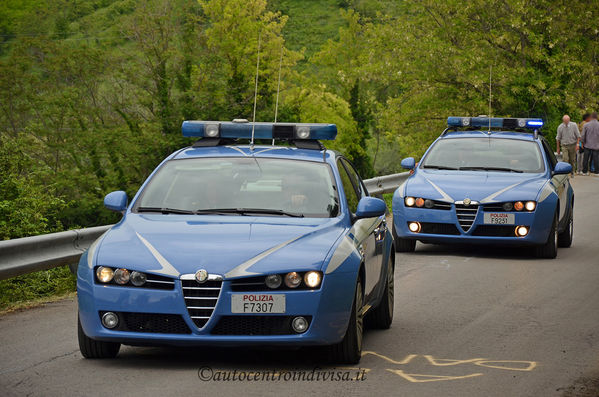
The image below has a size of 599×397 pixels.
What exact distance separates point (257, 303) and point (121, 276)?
0.83 metres

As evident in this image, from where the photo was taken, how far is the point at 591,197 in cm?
2458

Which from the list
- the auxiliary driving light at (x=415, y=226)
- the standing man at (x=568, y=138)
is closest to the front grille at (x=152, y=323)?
the auxiliary driving light at (x=415, y=226)

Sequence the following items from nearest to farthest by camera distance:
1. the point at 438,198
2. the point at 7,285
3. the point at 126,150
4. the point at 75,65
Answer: the point at 438,198 → the point at 7,285 → the point at 126,150 → the point at 75,65

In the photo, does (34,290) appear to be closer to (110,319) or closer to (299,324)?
(110,319)

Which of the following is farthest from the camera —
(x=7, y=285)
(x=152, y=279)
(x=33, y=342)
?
(x=7, y=285)

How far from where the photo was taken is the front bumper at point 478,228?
13.6 meters

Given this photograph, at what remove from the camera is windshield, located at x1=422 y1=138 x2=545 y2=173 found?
14695 mm

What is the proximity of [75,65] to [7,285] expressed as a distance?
4445 centimetres

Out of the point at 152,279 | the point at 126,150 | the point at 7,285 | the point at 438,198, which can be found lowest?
the point at 126,150

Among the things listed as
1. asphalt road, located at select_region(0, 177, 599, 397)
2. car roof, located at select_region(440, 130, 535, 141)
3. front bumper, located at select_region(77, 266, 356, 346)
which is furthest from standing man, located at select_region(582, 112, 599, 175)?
front bumper, located at select_region(77, 266, 356, 346)

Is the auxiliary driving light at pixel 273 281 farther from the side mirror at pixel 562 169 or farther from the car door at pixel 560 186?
the side mirror at pixel 562 169

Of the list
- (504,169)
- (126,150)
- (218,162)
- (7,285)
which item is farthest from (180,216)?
(126,150)

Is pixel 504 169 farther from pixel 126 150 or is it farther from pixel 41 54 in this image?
pixel 41 54

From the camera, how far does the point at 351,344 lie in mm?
6922
